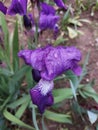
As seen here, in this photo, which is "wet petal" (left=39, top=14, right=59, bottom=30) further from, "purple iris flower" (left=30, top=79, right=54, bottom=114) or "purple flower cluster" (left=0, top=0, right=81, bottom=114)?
"purple iris flower" (left=30, top=79, right=54, bottom=114)

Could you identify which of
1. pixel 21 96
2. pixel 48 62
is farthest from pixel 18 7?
pixel 21 96

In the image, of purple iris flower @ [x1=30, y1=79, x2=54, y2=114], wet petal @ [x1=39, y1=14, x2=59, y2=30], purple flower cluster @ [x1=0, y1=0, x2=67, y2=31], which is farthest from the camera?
wet petal @ [x1=39, y1=14, x2=59, y2=30]

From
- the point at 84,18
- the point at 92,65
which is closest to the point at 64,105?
the point at 92,65

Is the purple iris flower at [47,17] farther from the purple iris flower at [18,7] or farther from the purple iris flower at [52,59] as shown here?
the purple iris flower at [52,59]

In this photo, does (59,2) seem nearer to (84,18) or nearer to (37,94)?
(37,94)

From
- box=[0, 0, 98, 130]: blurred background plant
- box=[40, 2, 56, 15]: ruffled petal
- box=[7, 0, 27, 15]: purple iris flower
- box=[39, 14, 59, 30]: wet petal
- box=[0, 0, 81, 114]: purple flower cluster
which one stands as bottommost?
box=[0, 0, 98, 130]: blurred background plant

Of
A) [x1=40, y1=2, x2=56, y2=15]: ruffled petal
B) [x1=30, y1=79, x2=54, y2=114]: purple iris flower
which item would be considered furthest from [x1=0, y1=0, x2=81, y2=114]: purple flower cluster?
[x1=40, y1=2, x2=56, y2=15]: ruffled petal
